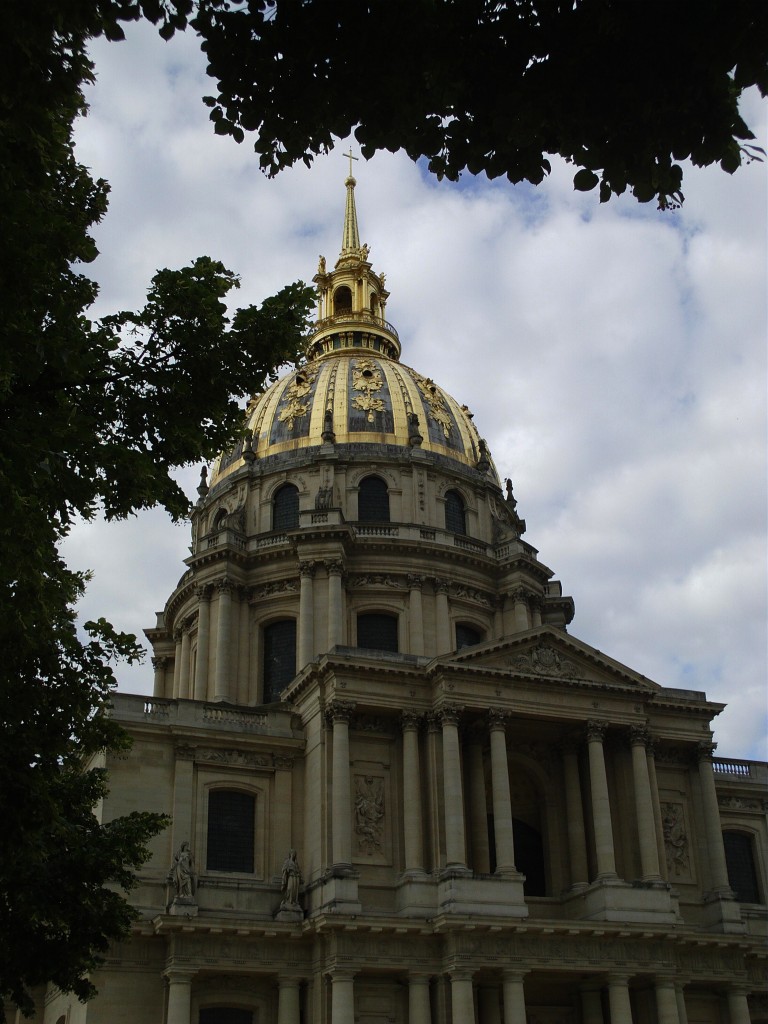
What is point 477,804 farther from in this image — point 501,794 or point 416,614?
point 416,614

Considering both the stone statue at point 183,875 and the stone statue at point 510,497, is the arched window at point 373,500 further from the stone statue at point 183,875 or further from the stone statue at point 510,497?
the stone statue at point 183,875

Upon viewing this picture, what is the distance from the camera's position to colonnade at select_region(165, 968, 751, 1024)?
32.6 metres

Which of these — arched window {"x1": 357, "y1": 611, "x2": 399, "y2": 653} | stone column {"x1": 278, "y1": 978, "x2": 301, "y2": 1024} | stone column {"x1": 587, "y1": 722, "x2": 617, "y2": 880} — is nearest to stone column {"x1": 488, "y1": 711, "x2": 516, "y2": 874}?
stone column {"x1": 587, "y1": 722, "x2": 617, "y2": 880}

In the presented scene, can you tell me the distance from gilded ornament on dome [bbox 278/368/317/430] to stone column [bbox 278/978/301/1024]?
27.4 metres

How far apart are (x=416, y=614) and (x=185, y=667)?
11.1m

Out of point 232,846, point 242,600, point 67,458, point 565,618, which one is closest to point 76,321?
point 67,458

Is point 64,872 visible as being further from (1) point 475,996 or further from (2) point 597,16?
(1) point 475,996

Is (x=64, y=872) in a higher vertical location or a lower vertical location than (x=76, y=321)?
lower

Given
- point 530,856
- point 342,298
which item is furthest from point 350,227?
point 530,856

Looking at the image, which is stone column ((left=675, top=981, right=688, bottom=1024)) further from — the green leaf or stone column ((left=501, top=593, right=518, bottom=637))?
the green leaf

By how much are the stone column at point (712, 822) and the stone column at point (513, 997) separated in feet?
29.9

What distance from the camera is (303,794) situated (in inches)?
1489

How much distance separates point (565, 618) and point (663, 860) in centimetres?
1800

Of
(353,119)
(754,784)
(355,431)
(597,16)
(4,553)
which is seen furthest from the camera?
(355,431)
